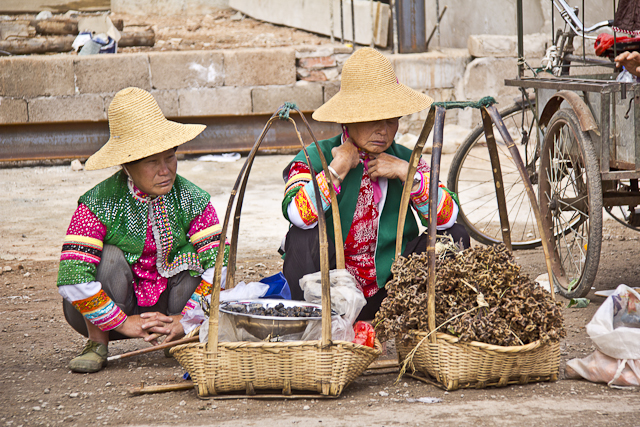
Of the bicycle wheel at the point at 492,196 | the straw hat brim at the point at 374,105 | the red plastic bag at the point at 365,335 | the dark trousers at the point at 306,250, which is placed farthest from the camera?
the bicycle wheel at the point at 492,196

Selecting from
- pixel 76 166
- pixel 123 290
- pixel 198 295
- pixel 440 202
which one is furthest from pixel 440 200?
pixel 76 166

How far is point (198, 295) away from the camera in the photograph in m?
2.58

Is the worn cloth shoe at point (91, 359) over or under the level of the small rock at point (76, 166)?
under

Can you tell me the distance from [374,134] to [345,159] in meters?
0.15

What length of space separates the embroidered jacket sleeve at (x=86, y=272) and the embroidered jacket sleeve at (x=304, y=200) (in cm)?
70

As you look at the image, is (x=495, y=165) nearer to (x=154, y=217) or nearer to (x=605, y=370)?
(x=605, y=370)

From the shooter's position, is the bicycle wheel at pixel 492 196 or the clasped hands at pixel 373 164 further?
the bicycle wheel at pixel 492 196

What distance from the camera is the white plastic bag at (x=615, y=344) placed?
2.11 meters

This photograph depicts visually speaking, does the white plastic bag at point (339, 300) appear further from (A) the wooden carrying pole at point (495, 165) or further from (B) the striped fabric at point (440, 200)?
(A) the wooden carrying pole at point (495, 165)

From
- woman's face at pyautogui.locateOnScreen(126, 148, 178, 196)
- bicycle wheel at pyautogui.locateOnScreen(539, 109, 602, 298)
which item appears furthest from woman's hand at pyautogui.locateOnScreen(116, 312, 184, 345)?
bicycle wheel at pyautogui.locateOnScreen(539, 109, 602, 298)

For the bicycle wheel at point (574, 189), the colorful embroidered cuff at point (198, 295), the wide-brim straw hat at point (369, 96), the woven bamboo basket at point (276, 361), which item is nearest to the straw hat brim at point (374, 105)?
the wide-brim straw hat at point (369, 96)

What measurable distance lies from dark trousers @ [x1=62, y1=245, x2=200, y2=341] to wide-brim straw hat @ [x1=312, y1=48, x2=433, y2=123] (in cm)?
86

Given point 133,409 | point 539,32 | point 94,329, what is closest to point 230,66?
point 539,32

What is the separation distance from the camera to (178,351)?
2.15 meters
